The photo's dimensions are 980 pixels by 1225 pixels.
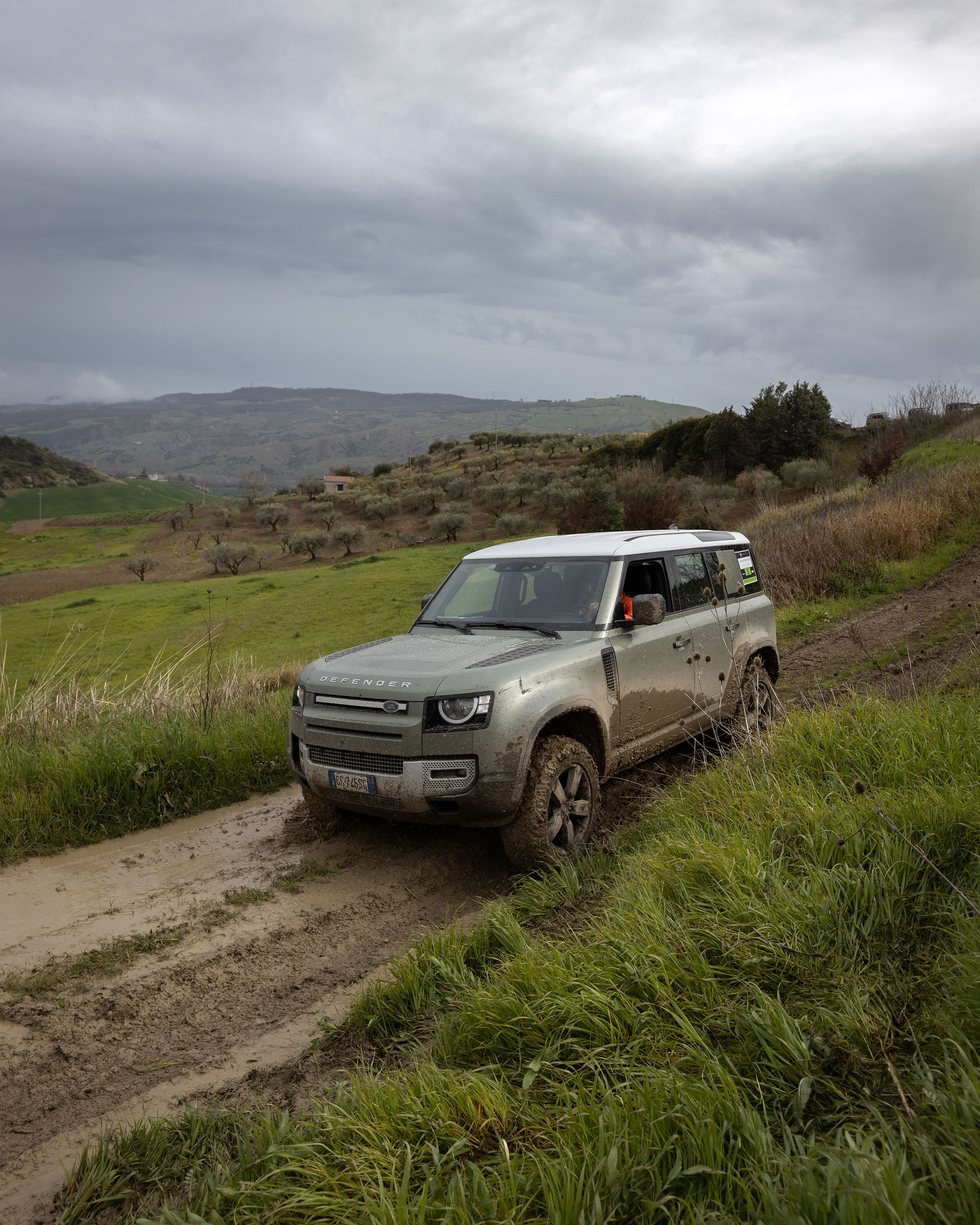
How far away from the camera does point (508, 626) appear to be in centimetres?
581

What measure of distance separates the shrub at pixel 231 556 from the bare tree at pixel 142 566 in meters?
4.17

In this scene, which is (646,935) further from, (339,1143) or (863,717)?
(863,717)

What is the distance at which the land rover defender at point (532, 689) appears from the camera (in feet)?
14.9

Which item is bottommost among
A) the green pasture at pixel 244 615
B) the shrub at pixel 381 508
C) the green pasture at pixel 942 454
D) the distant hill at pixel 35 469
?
the green pasture at pixel 244 615

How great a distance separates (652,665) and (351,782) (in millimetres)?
2363

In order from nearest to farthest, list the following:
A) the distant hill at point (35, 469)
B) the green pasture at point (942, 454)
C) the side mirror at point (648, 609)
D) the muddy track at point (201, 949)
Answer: the muddy track at point (201, 949)
the side mirror at point (648, 609)
the green pasture at point (942, 454)
the distant hill at point (35, 469)

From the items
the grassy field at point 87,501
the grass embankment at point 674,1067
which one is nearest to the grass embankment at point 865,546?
the grass embankment at point 674,1067

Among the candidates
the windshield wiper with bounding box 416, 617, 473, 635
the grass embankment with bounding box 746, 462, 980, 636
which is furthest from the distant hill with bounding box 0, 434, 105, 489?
the windshield wiper with bounding box 416, 617, 473, 635

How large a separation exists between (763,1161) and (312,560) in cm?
4883

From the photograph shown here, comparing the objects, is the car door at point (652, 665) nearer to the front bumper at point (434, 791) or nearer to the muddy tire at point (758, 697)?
the muddy tire at point (758, 697)

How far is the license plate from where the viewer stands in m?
4.72

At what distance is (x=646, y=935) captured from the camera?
3.10 metres

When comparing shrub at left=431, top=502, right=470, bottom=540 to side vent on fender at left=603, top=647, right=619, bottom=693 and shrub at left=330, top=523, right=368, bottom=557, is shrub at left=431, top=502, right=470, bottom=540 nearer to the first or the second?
shrub at left=330, top=523, right=368, bottom=557

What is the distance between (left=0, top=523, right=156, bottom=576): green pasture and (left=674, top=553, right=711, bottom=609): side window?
55.0 m
